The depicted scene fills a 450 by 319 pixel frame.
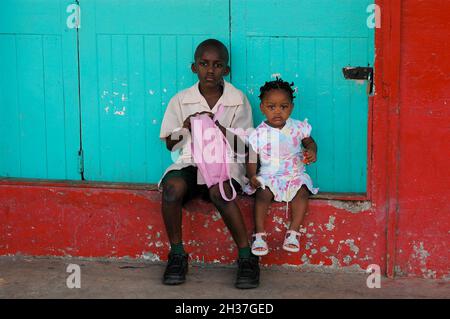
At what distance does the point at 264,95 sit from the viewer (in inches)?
168

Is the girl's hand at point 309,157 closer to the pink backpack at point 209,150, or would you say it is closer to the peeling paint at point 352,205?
the peeling paint at point 352,205

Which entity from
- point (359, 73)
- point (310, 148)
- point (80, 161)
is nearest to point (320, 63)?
point (359, 73)

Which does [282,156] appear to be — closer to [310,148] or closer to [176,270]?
[310,148]

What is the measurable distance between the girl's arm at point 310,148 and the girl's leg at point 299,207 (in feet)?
0.67

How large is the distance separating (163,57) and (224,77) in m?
0.39

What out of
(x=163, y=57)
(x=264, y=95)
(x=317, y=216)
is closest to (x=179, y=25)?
(x=163, y=57)

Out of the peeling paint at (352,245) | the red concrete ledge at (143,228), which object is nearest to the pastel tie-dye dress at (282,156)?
the red concrete ledge at (143,228)

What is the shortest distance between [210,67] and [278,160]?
640mm

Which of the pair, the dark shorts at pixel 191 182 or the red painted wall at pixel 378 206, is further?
the dark shorts at pixel 191 182

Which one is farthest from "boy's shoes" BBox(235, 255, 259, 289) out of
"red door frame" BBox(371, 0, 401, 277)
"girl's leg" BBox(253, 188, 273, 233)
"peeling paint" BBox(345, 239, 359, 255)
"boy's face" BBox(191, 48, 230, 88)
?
"boy's face" BBox(191, 48, 230, 88)

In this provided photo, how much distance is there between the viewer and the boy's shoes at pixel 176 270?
4223 millimetres

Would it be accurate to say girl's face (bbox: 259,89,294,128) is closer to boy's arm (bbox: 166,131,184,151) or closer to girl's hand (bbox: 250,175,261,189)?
girl's hand (bbox: 250,175,261,189)
